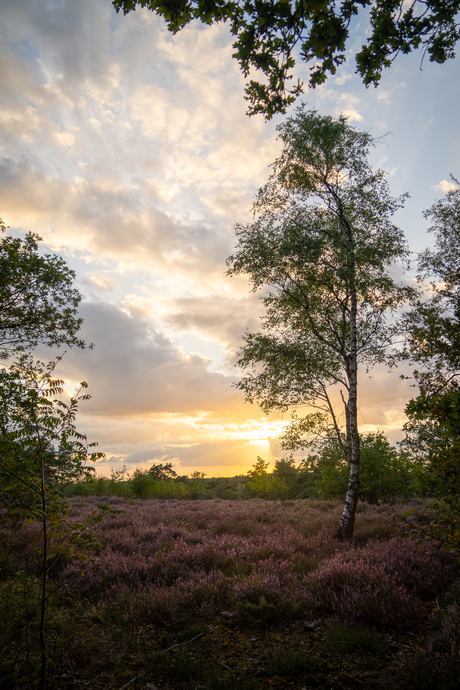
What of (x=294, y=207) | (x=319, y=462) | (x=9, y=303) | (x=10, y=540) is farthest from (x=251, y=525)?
(x=9, y=303)

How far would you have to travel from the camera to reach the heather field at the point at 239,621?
3.44m

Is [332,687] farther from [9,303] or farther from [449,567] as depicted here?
[9,303]

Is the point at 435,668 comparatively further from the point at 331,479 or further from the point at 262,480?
the point at 262,480

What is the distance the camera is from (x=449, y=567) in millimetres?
6141

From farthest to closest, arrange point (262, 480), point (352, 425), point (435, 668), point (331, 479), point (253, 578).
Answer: point (262, 480), point (331, 479), point (352, 425), point (253, 578), point (435, 668)

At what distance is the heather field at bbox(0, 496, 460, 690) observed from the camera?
344cm

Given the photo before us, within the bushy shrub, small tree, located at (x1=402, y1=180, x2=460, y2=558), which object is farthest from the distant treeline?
the bushy shrub

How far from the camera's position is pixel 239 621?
16.1ft

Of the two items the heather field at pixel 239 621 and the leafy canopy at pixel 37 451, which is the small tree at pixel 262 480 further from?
the leafy canopy at pixel 37 451

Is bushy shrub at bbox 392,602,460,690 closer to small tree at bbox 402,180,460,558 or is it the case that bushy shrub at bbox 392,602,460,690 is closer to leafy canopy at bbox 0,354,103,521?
small tree at bbox 402,180,460,558

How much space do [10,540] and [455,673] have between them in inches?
422

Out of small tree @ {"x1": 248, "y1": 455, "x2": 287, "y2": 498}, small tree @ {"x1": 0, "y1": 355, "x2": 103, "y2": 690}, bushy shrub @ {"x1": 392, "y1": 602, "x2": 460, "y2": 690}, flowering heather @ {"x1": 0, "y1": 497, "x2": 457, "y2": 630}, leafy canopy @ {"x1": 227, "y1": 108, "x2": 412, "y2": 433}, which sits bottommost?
small tree @ {"x1": 248, "y1": 455, "x2": 287, "y2": 498}

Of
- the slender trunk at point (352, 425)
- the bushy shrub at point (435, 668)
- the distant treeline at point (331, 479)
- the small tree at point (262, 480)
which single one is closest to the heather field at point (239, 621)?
the bushy shrub at point (435, 668)

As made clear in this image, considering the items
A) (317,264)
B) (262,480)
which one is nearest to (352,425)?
(317,264)
